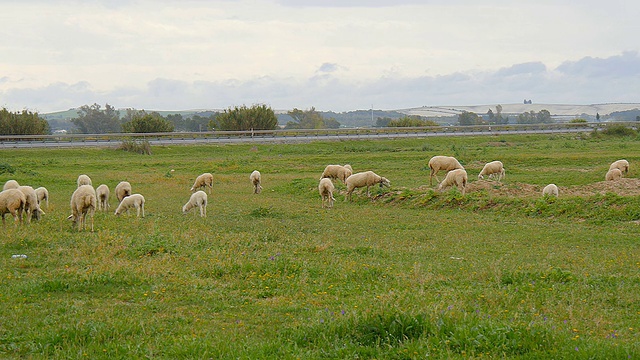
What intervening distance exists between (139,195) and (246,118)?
62887 millimetres

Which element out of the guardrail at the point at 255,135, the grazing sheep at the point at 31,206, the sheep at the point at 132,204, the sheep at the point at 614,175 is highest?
the guardrail at the point at 255,135

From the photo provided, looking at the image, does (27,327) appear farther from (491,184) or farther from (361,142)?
(361,142)

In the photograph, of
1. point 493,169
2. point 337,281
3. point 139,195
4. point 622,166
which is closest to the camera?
point 337,281

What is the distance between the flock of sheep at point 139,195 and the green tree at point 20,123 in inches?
1948

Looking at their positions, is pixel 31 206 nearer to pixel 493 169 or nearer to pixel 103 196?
pixel 103 196

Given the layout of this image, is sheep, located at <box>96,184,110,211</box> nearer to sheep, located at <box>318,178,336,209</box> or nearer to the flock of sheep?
the flock of sheep

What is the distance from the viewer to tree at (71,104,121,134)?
135 m

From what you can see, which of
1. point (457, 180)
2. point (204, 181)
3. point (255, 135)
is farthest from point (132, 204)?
point (255, 135)

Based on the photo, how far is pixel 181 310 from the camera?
365 inches

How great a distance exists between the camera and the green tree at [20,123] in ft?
237

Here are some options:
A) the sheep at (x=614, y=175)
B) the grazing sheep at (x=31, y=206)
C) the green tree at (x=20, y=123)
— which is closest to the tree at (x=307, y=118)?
the green tree at (x=20, y=123)

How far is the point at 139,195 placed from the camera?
21.7 metres

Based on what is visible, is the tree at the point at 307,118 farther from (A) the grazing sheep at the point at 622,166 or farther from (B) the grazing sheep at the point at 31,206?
(B) the grazing sheep at the point at 31,206

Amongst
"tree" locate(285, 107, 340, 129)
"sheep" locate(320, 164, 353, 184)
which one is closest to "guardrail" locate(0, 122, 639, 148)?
"sheep" locate(320, 164, 353, 184)
